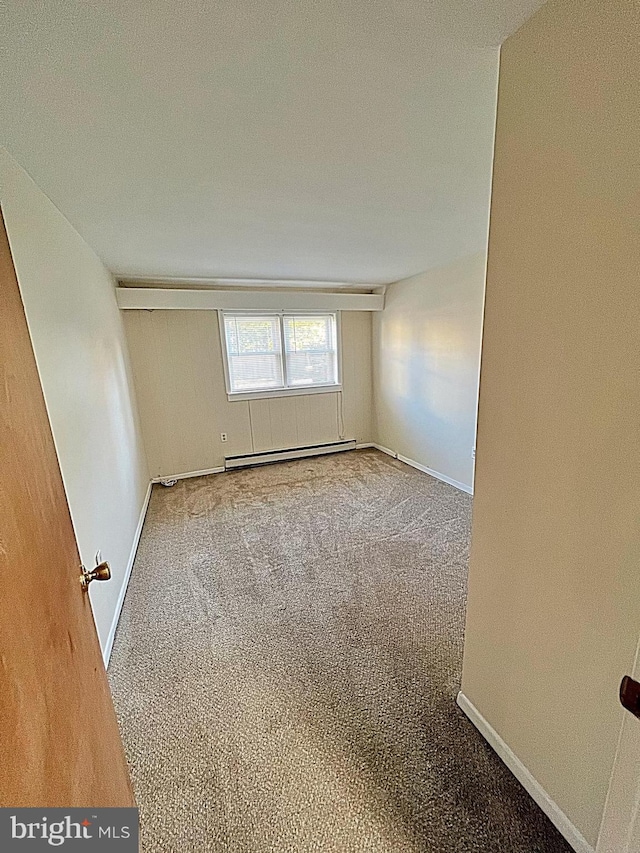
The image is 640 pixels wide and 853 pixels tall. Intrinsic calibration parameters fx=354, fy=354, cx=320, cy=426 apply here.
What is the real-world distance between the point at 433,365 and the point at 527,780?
11.2 ft

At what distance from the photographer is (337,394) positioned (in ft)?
16.5

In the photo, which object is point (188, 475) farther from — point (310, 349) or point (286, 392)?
point (310, 349)

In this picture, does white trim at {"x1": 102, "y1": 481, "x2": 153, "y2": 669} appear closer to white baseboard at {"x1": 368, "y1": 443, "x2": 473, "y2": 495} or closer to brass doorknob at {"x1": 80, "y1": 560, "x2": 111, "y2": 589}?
brass doorknob at {"x1": 80, "y1": 560, "x2": 111, "y2": 589}

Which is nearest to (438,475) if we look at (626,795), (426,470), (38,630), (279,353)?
(426,470)

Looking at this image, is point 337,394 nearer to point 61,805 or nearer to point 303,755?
point 303,755

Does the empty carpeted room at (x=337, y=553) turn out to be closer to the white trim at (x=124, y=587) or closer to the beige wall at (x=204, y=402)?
the white trim at (x=124, y=587)

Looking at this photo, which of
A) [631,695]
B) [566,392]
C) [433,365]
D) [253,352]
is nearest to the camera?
[631,695]

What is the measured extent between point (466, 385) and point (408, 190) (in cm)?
211

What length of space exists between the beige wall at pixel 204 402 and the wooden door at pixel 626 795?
4312 mm

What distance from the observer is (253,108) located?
3.94 ft

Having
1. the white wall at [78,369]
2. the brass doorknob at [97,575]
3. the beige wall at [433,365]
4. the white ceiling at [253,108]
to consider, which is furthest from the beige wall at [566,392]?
the beige wall at [433,365]

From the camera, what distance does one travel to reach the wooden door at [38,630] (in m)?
0.57

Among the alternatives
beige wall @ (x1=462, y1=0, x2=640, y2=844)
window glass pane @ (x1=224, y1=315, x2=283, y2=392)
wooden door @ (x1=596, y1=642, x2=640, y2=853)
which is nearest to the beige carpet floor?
beige wall @ (x1=462, y1=0, x2=640, y2=844)

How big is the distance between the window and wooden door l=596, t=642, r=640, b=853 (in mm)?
4309
